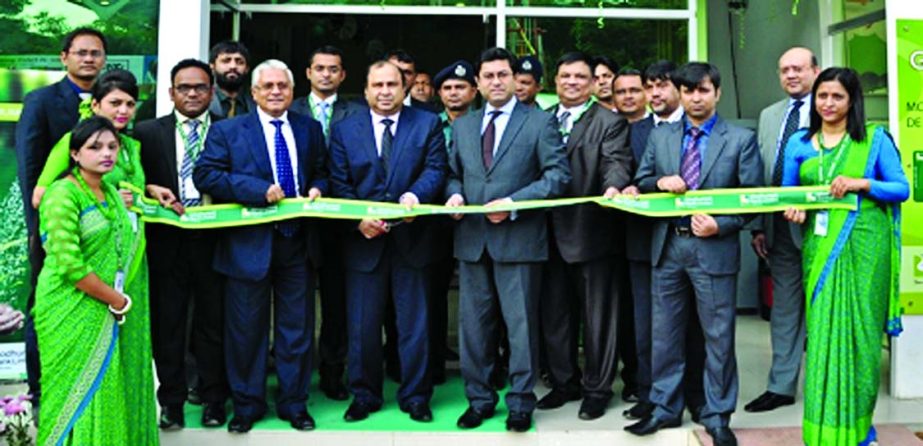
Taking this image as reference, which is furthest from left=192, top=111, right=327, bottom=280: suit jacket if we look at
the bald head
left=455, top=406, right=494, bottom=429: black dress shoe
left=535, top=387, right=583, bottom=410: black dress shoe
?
the bald head

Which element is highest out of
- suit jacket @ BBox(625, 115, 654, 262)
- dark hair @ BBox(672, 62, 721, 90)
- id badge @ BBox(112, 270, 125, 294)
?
dark hair @ BBox(672, 62, 721, 90)

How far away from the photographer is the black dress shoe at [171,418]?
4.33 metres

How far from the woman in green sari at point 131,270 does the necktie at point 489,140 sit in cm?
171

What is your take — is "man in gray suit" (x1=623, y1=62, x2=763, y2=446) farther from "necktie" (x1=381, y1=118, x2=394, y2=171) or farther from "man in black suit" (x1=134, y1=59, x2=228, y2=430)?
"man in black suit" (x1=134, y1=59, x2=228, y2=430)

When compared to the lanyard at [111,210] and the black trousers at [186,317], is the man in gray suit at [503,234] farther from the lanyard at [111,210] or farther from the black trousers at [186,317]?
the lanyard at [111,210]

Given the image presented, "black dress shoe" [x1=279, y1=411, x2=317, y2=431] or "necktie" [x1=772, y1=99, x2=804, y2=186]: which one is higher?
"necktie" [x1=772, y1=99, x2=804, y2=186]

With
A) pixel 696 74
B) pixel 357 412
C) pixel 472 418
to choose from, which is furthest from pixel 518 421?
pixel 696 74

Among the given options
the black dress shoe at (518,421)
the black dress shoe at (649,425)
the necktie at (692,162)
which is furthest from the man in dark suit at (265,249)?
the necktie at (692,162)

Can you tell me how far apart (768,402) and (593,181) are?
159 cm

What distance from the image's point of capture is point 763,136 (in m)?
4.97

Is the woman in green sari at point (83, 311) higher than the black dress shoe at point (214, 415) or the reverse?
higher

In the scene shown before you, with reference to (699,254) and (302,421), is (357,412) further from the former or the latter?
(699,254)

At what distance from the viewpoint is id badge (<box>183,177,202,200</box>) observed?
4473 millimetres

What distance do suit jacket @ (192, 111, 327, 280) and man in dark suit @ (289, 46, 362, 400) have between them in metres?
0.62
